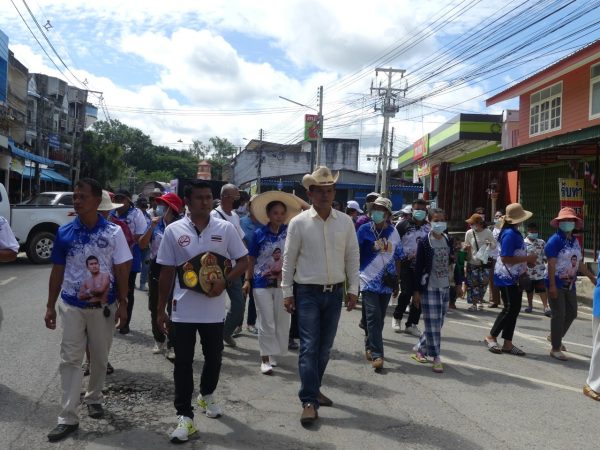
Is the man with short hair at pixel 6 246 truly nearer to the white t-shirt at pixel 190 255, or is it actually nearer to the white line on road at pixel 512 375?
the white t-shirt at pixel 190 255

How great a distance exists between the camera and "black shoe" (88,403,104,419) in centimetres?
422

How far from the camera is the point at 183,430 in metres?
3.84

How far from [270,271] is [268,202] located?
2.44ft

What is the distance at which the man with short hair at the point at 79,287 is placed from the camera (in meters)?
3.98

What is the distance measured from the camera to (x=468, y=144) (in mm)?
24641

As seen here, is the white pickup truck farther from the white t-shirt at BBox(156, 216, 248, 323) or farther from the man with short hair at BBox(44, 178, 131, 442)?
the white t-shirt at BBox(156, 216, 248, 323)

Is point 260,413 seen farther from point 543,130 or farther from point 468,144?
point 468,144

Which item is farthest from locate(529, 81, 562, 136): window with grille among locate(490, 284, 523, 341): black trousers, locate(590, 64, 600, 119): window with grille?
locate(490, 284, 523, 341): black trousers

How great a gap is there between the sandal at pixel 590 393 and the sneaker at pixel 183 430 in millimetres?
3764

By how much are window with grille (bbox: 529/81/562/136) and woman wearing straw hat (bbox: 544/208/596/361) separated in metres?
12.0

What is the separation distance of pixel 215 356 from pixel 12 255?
6.52ft

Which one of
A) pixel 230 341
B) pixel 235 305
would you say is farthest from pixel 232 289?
pixel 230 341

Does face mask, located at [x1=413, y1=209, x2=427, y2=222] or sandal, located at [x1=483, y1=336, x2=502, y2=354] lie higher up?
face mask, located at [x1=413, y1=209, x2=427, y2=222]

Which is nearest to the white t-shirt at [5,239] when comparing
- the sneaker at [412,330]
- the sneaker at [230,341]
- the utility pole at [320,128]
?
the sneaker at [230,341]
